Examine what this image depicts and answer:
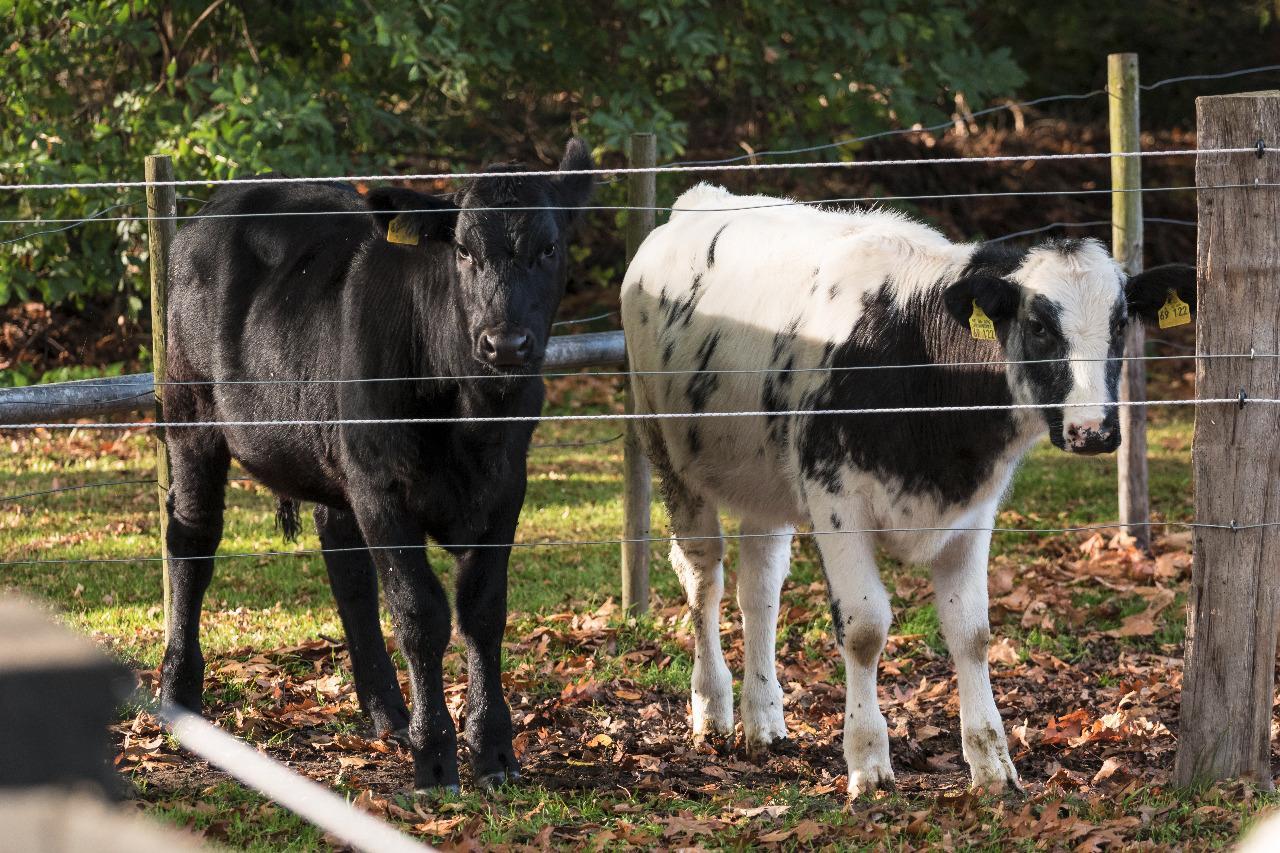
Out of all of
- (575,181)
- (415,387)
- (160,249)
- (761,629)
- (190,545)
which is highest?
(575,181)

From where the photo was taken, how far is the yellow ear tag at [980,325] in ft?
18.2

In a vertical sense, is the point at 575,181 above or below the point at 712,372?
above

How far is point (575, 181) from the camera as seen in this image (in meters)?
6.05

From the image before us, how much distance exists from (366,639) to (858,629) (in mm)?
2138

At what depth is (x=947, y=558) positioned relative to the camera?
5922mm

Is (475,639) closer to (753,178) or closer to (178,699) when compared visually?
(178,699)

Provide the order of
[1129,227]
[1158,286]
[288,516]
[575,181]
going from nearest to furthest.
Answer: [1158,286]
[575,181]
[288,516]
[1129,227]

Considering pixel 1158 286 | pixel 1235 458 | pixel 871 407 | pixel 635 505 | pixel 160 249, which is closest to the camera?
pixel 1235 458

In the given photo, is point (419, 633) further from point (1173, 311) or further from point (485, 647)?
point (1173, 311)

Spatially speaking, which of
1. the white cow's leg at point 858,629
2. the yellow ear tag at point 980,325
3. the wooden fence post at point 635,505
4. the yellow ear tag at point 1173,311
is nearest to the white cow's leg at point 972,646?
the white cow's leg at point 858,629

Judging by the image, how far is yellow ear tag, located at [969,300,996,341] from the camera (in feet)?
18.2

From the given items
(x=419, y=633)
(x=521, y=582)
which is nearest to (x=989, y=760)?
(x=419, y=633)

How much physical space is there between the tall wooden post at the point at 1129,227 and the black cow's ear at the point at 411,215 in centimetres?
485

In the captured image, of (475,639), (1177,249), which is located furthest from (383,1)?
(1177,249)
